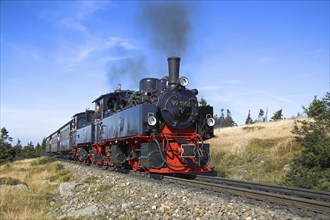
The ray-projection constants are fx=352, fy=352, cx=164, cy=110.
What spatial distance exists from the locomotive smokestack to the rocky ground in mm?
3930

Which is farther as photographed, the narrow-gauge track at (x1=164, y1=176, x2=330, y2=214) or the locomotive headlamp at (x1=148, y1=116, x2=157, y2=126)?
the locomotive headlamp at (x1=148, y1=116, x2=157, y2=126)

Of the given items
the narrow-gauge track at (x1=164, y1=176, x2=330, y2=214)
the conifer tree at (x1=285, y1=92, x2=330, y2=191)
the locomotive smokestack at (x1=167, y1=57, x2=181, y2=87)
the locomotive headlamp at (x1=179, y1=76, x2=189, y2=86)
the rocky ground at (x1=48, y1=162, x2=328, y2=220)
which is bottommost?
the rocky ground at (x1=48, y1=162, x2=328, y2=220)

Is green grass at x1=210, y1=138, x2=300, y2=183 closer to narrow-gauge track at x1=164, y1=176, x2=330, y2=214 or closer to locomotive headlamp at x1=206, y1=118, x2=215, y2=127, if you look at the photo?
locomotive headlamp at x1=206, y1=118, x2=215, y2=127

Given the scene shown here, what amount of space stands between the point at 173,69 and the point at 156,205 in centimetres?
628

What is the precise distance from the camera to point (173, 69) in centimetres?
1257

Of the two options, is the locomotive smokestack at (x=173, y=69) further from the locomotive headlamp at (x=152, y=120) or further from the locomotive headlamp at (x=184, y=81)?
the locomotive headlamp at (x=152, y=120)

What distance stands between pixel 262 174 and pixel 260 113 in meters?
84.4

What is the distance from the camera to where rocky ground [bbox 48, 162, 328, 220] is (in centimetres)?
612

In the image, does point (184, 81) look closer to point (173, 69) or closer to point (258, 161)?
point (173, 69)

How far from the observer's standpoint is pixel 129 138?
1305 centimetres

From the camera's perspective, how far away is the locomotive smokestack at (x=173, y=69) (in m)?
12.4

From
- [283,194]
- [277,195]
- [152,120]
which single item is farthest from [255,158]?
[277,195]

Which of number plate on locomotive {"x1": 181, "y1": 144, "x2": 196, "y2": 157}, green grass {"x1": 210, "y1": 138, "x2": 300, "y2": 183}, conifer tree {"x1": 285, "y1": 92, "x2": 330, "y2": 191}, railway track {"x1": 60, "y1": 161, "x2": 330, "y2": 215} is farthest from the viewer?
A: green grass {"x1": 210, "y1": 138, "x2": 300, "y2": 183}

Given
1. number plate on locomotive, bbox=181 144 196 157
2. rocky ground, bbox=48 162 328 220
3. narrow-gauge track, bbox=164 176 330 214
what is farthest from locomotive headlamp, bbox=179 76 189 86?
rocky ground, bbox=48 162 328 220
